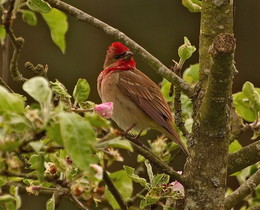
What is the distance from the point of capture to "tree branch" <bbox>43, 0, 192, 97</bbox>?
114 inches

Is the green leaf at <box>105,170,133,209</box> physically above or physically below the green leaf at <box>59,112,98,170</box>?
below

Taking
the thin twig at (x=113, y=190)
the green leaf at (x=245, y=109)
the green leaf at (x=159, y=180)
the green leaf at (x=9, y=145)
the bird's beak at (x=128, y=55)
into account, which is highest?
the green leaf at (x=245, y=109)

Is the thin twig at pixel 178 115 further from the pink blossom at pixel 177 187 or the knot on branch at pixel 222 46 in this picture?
the knot on branch at pixel 222 46

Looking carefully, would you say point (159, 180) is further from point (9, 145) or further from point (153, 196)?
point (9, 145)

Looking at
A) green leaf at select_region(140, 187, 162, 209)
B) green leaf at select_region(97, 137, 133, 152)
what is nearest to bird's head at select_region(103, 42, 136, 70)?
green leaf at select_region(140, 187, 162, 209)

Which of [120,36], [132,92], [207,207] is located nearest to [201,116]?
[207,207]

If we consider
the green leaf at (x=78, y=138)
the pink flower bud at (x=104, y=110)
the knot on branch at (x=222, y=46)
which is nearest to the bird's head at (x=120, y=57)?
the knot on branch at (x=222, y=46)

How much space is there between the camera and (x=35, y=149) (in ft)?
6.24

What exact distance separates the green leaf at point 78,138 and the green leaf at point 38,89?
0.10 metres

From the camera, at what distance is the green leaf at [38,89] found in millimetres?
1906

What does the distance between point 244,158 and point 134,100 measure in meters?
1.70

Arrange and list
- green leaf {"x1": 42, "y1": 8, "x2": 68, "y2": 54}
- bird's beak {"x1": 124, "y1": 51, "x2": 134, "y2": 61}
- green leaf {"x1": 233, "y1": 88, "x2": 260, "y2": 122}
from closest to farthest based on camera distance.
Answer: green leaf {"x1": 42, "y1": 8, "x2": 68, "y2": 54} → green leaf {"x1": 233, "y1": 88, "x2": 260, "y2": 122} → bird's beak {"x1": 124, "y1": 51, "x2": 134, "y2": 61}

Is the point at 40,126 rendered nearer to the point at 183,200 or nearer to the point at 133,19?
the point at 183,200

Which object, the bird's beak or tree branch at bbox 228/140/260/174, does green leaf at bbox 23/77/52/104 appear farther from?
the bird's beak
